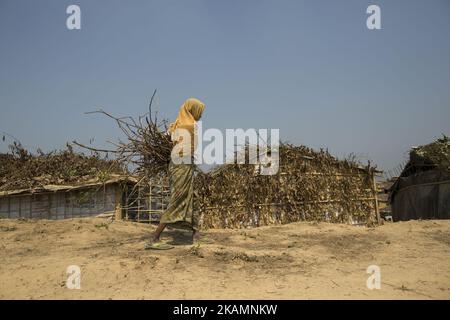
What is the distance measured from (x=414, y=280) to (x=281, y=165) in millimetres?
6128

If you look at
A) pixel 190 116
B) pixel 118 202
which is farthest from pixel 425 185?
pixel 118 202

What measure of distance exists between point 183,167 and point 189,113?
29.3 inches

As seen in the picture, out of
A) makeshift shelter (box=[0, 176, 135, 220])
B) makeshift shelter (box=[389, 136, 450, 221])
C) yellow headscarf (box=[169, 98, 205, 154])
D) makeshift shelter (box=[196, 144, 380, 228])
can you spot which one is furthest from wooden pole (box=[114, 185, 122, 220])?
makeshift shelter (box=[389, 136, 450, 221])

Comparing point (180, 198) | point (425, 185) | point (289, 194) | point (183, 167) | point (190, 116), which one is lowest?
point (289, 194)

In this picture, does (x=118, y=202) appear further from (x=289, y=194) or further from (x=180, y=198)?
(x=180, y=198)

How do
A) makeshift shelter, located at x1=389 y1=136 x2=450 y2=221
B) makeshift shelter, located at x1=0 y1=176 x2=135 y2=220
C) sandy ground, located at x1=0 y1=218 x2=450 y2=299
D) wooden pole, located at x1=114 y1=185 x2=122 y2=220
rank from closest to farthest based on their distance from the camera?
sandy ground, located at x1=0 y1=218 x2=450 y2=299, makeshift shelter, located at x1=389 y1=136 x2=450 y2=221, wooden pole, located at x1=114 y1=185 x2=122 y2=220, makeshift shelter, located at x1=0 y1=176 x2=135 y2=220

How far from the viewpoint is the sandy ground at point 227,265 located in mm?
3082

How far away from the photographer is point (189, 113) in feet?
16.3

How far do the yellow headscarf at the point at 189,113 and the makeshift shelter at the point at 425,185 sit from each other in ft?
24.0

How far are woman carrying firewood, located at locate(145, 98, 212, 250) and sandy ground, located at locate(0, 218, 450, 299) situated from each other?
42 centimetres

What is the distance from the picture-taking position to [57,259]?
405 cm

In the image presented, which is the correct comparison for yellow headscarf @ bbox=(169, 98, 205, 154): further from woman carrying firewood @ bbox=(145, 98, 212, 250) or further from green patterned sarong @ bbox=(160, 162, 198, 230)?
green patterned sarong @ bbox=(160, 162, 198, 230)

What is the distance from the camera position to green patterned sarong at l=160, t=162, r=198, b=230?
479 centimetres
